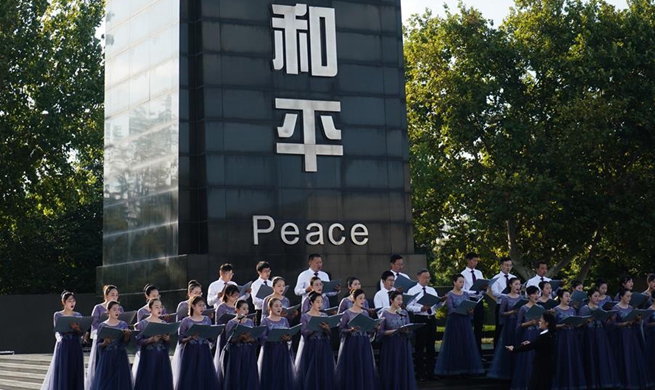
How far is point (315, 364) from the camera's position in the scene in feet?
46.5

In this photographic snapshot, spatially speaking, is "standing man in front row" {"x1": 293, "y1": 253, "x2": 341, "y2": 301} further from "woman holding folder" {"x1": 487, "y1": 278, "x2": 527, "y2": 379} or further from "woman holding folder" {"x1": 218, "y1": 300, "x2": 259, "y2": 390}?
"woman holding folder" {"x1": 487, "y1": 278, "x2": 527, "y2": 379}

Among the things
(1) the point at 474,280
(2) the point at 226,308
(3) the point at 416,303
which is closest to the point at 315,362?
(2) the point at 226,308

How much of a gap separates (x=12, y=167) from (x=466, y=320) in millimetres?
21099

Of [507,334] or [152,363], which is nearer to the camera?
[152,363]

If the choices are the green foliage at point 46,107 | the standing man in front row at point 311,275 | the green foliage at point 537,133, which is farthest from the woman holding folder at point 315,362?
Result: the green foliage at point 46,107

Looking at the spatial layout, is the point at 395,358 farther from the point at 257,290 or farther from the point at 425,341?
the point at 257,290

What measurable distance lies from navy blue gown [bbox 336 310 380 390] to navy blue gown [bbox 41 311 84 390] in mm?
3688

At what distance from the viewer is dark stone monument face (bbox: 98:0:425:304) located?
1931 cm

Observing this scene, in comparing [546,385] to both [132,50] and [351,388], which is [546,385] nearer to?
[351,388]

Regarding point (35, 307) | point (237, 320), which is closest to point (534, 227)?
point (35, 307)

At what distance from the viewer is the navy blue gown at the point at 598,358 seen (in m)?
16.5

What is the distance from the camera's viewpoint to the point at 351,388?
47.0ft

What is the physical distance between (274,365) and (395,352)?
1.85 meters

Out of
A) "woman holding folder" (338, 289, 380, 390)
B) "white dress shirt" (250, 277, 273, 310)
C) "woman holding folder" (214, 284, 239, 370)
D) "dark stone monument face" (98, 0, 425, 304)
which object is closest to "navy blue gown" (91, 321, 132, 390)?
"woman holding folder" (214, 284, 239, 370)
